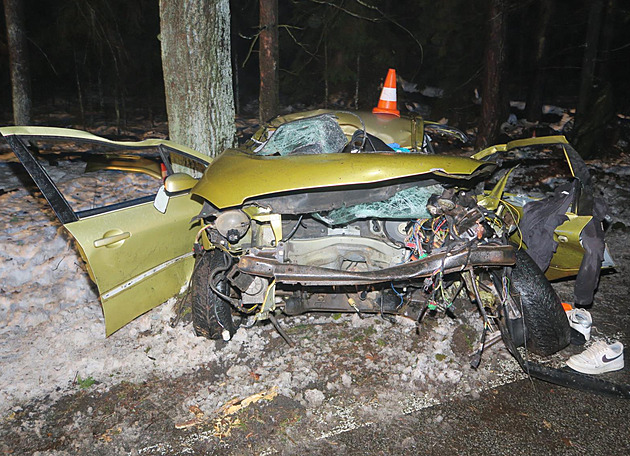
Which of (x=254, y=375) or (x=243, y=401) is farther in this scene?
(x=254, y=375)

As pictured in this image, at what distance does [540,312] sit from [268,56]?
781 centimetres

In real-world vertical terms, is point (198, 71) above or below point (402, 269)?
above

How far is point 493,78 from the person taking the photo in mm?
9438

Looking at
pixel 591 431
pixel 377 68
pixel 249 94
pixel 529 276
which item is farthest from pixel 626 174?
pixel 249 94

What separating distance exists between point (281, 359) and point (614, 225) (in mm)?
5466

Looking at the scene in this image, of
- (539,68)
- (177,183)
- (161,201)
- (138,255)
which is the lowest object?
(138,255)

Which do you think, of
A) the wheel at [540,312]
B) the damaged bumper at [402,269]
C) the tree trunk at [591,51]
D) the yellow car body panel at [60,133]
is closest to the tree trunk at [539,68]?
the tree trunk at [591,51]

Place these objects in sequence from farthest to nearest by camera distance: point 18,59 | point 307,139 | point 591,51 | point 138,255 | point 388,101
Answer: point 591,51 → point 18,59 → point 388,101 → point 307,139 → point 138,255

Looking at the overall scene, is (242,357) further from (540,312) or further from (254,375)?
(540,312)

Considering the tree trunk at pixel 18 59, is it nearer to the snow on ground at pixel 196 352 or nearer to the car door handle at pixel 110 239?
the snow on ground at pixel 196 352

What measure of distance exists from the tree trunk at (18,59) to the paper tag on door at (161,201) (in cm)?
728

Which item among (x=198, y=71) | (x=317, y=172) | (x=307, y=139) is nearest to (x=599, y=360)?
(x=317, y=172)

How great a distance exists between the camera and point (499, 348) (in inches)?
145

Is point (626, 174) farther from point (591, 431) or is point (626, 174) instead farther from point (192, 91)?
point (192, 91)
